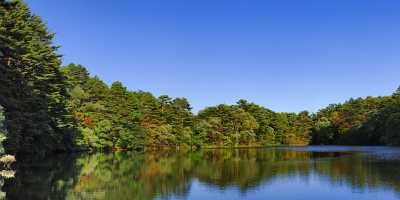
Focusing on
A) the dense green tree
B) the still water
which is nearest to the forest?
the dense green tree

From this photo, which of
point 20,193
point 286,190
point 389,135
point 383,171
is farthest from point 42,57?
point 389,135

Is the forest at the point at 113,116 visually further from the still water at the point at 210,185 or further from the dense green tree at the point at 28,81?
the still water at the point at 210,185

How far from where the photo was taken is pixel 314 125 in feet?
386

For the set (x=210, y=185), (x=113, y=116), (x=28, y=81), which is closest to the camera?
(x=210, y=185)

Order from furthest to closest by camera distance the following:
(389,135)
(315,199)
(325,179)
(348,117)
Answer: (348,117) < (389,135) < (325,179) < (315,199)

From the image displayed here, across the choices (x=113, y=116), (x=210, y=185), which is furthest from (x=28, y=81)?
(x=113, y=116)

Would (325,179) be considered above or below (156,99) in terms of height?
below

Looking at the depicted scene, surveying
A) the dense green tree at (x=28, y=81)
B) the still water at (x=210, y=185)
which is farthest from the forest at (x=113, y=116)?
the still water at (x=210, y=185)

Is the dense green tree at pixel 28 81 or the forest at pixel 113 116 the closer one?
the dense green tree at pixel 28 81

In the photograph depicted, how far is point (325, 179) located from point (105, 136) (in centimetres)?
4787

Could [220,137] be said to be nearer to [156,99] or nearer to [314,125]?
[156,99]

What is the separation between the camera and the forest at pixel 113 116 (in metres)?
35.0

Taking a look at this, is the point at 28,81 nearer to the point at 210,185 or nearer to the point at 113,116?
the point at 210,185

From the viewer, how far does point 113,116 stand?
7050 cm
